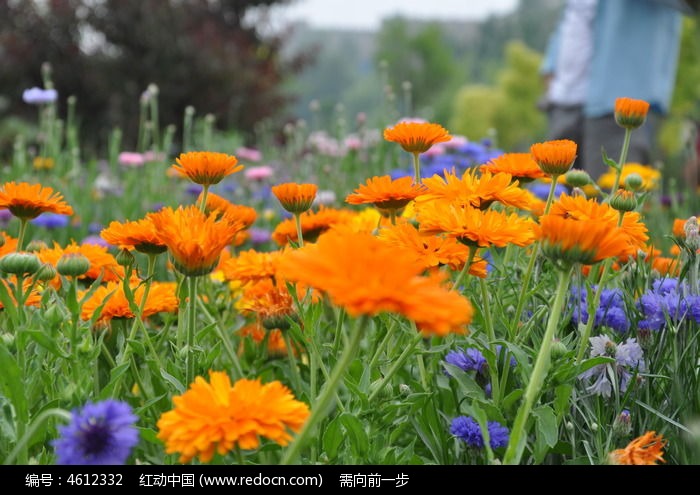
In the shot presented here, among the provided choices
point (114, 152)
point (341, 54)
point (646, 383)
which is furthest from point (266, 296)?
point (341, 54)

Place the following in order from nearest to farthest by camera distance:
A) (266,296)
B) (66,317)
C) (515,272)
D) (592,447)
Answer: (66,317) < (592,447) < (266,296) < (515,272)

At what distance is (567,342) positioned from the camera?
1.18 m

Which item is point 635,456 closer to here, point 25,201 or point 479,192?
point 479,192

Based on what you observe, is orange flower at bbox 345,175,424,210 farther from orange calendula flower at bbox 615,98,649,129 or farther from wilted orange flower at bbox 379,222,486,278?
orange calendula flower at bbox 615,98,649,129

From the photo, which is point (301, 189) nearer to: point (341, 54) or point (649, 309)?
point (649, 309)

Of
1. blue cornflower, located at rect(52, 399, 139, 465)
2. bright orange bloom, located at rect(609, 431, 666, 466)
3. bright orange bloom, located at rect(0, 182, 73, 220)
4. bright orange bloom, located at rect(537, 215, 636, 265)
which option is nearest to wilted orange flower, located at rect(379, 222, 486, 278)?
bright orange bloom, located at rect(537, 215, 636, 265)

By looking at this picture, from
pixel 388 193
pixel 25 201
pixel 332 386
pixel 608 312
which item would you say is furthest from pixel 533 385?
pixel 25 201

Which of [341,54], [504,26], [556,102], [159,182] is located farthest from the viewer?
[341,54]

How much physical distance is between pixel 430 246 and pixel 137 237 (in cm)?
43

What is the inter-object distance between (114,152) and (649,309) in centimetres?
322

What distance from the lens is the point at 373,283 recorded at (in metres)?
0.66

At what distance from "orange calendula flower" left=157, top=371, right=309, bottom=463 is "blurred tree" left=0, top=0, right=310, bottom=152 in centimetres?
800

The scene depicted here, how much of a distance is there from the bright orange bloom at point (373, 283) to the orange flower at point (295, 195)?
0.52 metres

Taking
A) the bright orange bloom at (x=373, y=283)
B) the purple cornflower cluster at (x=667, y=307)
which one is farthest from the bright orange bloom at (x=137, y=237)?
the purple cornflower cluster at (x=667, y=307)
